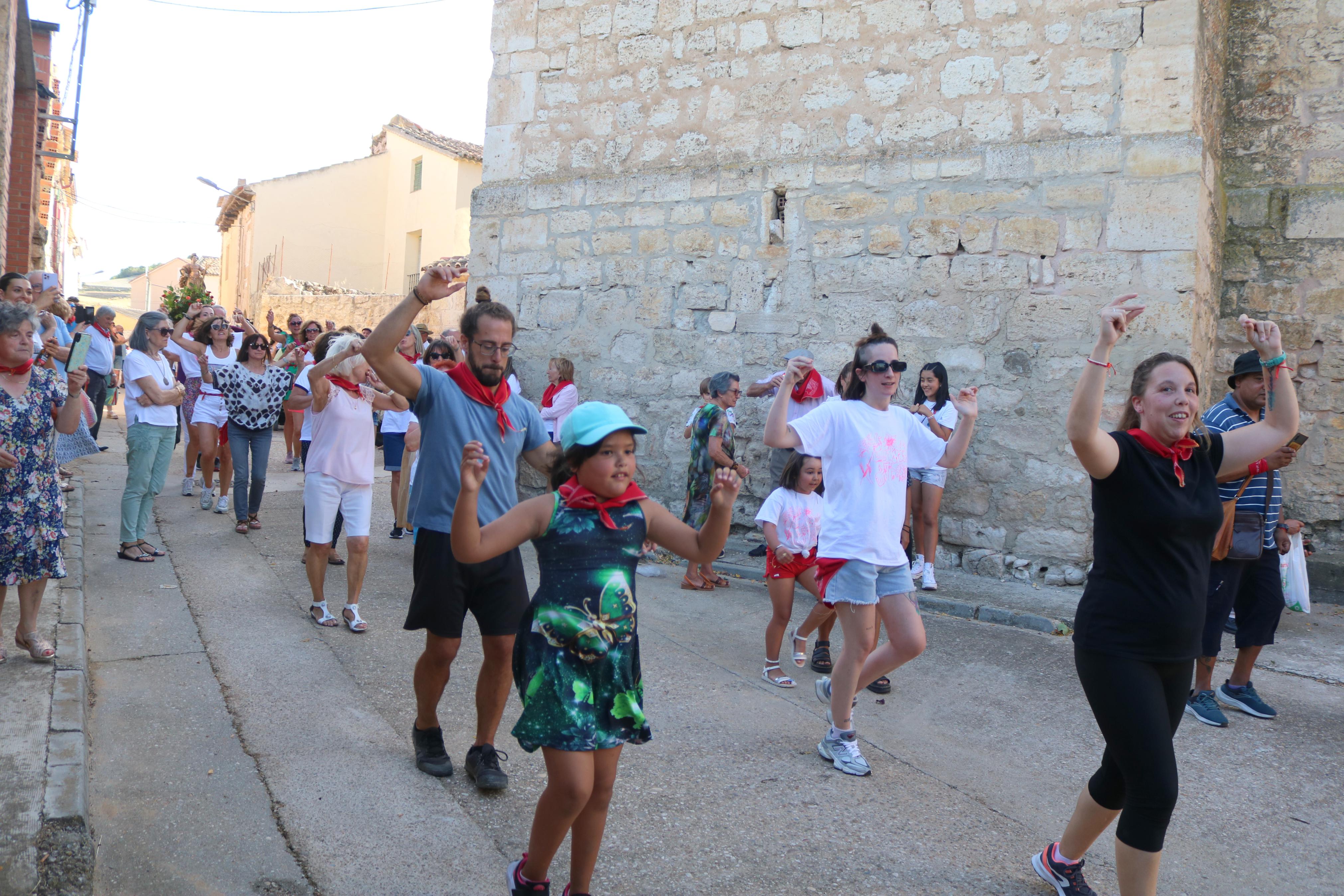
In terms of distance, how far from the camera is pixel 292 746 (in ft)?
13.5

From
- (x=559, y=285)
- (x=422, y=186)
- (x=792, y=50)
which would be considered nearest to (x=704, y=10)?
(x=792, y=50)

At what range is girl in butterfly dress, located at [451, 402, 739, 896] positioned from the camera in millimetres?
2729

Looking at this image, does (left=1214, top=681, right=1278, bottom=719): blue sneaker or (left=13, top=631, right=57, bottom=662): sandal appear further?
(left=1214, top=681, right=1278, bottom=719): blue sneaker

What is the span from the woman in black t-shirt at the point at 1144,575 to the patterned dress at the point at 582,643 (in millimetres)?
1340

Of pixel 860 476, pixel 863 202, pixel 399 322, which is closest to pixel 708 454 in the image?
pixel 863 202

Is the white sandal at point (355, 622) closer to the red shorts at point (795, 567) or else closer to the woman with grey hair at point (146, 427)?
the woman with grey hair at point (146, 427)

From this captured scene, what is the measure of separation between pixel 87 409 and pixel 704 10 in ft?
19.7

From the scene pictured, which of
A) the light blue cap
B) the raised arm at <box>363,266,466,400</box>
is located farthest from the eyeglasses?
the light blue cap

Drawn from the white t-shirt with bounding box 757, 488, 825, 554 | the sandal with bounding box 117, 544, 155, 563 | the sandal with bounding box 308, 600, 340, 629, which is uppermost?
the white t-shirt with bounding box 757, 488, 825, 554

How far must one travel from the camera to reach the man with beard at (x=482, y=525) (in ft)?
12.5

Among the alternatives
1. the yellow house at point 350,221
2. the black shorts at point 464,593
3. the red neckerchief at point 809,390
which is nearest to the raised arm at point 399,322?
the black shorts at point 464,593

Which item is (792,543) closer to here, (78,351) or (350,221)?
(78,351)

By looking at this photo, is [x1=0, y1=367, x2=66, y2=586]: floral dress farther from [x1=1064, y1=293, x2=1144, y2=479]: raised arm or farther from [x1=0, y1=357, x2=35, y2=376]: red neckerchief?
[x1=1064, y1=293, x2=1144, y2=479]: raised arm

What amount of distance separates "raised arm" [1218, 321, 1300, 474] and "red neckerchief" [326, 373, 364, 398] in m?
4.70
